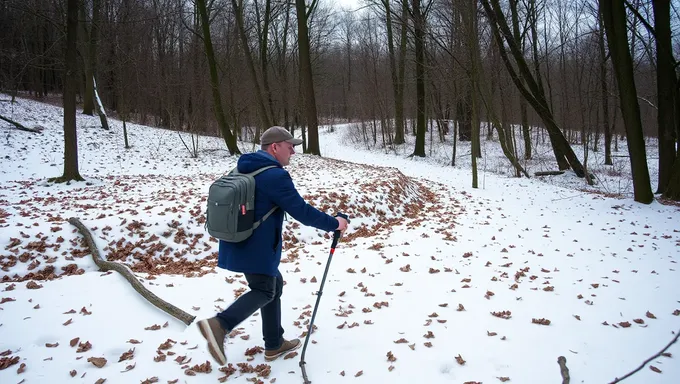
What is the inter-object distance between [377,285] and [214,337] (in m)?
2.70

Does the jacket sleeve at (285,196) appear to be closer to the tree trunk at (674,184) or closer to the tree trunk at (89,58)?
the tree trunk at (674,184)

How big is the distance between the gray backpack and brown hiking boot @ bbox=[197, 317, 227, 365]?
0.59 meters

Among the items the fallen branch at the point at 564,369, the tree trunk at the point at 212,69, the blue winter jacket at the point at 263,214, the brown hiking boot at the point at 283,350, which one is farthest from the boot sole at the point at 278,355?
the tree trunk at the point at 212,69

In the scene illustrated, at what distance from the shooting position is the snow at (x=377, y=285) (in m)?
3.13

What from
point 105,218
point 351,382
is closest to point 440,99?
point 105,218

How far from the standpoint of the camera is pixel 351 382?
2908 mm

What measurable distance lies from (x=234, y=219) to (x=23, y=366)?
2.14 meters

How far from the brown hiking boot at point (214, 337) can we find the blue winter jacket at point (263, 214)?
40cm

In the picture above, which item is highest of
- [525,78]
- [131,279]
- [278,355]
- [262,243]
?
[525,78]

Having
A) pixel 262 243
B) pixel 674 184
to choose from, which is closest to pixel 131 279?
pixel 262 243

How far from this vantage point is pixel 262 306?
2881 mm

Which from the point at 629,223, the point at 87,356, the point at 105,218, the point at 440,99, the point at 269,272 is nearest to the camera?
the point at 269,272

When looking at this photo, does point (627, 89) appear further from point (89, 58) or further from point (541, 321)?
point (89, 58)

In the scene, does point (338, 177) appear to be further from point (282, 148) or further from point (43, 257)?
point (282, 148)
